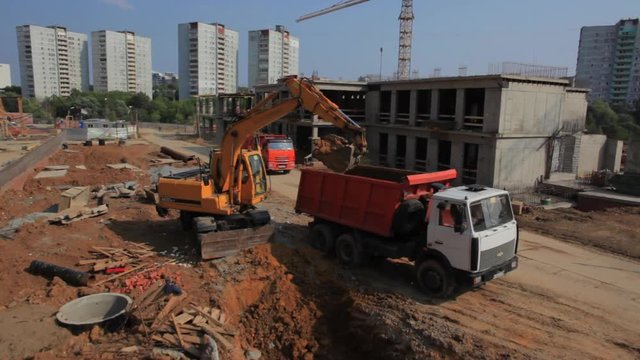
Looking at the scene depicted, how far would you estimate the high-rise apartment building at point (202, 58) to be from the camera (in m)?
102

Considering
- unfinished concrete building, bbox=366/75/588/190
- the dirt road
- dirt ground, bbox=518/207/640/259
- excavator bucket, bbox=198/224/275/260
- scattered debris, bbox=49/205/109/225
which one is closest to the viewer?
the dirt road

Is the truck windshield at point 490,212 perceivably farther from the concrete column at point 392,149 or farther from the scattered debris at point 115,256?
the concrete column at point 392,149

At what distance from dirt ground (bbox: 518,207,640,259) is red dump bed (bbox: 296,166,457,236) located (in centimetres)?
681

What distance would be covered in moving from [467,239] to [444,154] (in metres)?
19.8

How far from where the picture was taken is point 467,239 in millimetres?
9148

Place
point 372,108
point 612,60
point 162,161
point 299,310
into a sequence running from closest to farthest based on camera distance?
point 299,310 → point 162,161 → point 372,108 → point 612,60

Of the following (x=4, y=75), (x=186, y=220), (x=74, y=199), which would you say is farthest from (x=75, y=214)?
(x=4, y=75)

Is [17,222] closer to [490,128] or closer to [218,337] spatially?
[218,337]

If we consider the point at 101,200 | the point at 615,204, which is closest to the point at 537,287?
the point at 615,204

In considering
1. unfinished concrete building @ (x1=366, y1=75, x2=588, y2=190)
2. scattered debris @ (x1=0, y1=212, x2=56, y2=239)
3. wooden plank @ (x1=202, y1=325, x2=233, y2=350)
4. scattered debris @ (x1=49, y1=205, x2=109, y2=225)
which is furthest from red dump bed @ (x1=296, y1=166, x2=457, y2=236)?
unfinished concrete building @ (x1=366, y1=75, x2=588, y2=190)

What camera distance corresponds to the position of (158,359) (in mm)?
7258

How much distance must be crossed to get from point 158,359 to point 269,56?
99603 millimetres

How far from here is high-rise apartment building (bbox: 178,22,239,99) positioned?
336 feet

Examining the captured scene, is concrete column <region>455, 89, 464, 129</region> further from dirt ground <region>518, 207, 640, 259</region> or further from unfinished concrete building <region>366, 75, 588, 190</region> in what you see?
dirt ground <region>518, 207, 640, 259</region>
